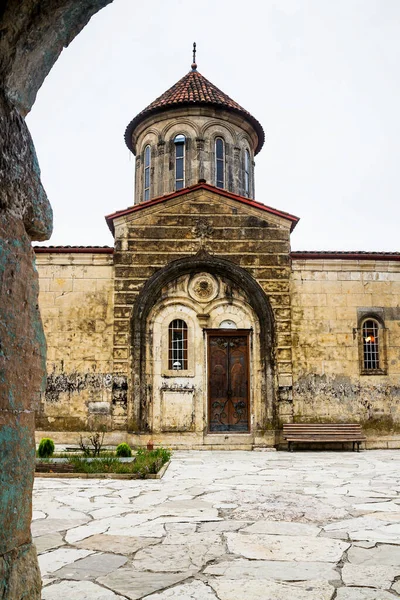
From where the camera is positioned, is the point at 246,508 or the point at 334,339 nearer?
the point at 246,508

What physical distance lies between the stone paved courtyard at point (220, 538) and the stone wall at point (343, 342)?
616 cm

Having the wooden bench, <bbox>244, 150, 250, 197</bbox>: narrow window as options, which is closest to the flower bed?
the wooden bench

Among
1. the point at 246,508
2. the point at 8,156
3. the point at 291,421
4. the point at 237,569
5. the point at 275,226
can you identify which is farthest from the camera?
the point at 275,226

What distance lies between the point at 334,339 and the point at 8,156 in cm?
1415

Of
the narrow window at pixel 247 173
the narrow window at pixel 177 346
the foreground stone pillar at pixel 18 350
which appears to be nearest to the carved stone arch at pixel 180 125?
the narrow window at pixel 247 173

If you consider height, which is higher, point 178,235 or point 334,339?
point 178,235

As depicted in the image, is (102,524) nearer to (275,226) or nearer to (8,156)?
(8,156)

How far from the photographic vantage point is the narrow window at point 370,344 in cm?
1598

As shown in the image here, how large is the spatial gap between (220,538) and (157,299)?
1105 cm

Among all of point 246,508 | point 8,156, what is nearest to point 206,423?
point 246,508

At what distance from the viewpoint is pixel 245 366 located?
52.3 ft

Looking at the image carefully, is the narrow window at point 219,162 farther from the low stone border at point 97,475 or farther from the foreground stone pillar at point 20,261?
the foreground stone pillar at point 20,261

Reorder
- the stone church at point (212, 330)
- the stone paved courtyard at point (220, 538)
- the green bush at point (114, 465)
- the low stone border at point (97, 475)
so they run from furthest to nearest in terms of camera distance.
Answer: the stone church at point (212, 330)
the green bush at point (114, 465)
the low stone border at point (97, 475)
the stone paved courtyard at point (220, 538)

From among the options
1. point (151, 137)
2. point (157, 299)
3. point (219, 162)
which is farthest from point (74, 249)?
point (219, 162)
